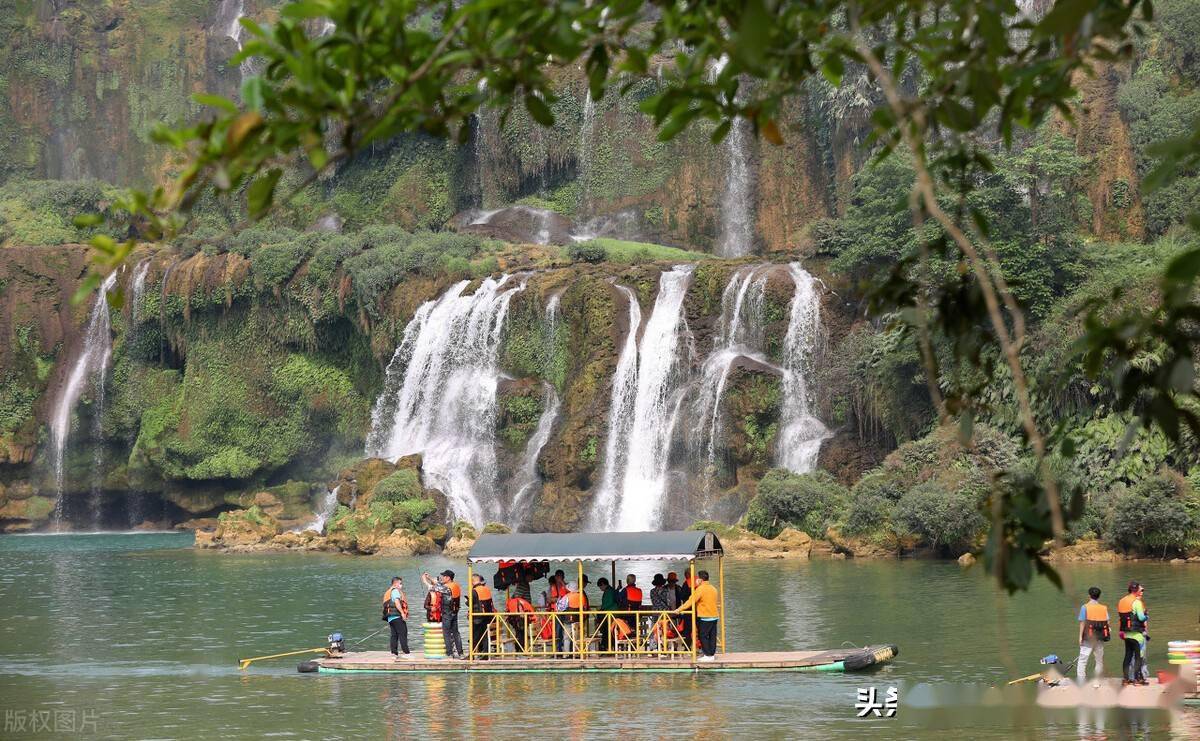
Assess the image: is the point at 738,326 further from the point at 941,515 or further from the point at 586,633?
the point at 586,633

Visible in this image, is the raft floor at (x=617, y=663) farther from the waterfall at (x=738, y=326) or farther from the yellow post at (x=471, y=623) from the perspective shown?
the waterfall at (x=738, y=326)

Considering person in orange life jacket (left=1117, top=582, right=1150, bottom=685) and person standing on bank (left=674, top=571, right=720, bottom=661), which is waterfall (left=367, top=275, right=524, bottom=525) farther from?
person in orange life jacket (left=1117, top=582, right=1150, bottom=685)

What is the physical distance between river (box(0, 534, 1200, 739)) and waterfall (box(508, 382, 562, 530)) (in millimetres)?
10279

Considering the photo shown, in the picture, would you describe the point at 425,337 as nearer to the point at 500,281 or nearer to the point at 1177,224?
the point at 500,281

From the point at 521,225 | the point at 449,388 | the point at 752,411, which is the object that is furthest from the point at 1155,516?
the point at 521,225

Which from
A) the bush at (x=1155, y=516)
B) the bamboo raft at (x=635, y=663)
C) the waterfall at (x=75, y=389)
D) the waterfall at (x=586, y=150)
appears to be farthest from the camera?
the waterfall at (x=586, y=150)

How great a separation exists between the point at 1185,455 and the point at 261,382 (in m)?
37.2

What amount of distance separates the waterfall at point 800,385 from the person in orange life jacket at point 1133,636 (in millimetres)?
30582

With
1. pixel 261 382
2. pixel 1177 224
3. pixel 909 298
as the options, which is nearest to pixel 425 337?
pixel 261 382

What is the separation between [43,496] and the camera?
218 feet

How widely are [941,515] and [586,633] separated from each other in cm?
1952

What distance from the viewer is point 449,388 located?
57.6 meters

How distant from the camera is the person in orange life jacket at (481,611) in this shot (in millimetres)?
24344

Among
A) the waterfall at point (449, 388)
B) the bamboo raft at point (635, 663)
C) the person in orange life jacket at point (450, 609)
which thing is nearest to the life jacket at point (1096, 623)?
the bamboo raft at point (635, 663)
